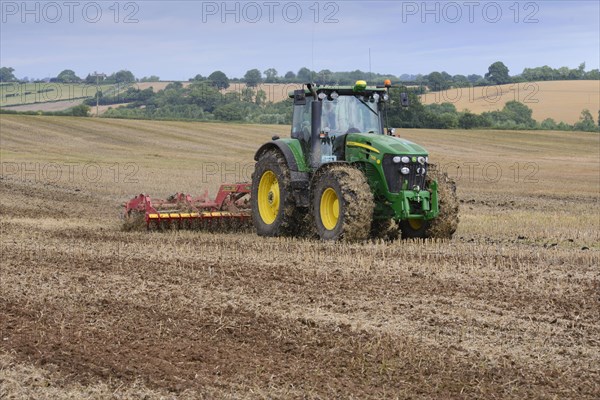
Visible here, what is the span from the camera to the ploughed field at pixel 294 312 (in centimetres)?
573

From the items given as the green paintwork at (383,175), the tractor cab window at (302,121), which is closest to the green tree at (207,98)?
the tractor cab window at (302,121)

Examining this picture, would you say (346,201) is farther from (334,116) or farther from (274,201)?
(274,201)

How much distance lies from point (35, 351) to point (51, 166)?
22.6m

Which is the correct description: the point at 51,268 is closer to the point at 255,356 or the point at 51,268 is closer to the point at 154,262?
the point at 154,262

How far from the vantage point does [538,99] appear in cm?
6450

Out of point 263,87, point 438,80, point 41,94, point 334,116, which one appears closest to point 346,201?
point 334,116

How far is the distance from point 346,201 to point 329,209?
78 centimetres

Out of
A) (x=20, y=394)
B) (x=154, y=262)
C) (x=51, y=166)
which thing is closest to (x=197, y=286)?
(x=154, y=262)

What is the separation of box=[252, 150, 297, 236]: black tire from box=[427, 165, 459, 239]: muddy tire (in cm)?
200

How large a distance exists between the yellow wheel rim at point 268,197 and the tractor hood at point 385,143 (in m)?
1.59

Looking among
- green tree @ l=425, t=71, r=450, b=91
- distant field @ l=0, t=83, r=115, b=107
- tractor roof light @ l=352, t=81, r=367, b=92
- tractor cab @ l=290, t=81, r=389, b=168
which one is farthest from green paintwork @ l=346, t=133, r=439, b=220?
distant field @ l=0, t=83, r=115, b=107

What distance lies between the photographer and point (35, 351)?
6.27m

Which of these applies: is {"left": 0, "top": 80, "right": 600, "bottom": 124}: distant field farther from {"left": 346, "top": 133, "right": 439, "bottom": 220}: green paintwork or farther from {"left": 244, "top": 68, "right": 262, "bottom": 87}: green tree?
{"left": 346, "top": 133, "right": 439, "bottom": 220}: green paintwork

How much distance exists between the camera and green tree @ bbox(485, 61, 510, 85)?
65113 millimetres
